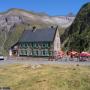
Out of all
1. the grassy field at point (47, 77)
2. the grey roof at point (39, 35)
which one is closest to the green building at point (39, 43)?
the grey roof at point (39, 35)

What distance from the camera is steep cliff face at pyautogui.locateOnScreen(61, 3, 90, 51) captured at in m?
126

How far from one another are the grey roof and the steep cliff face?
17917 millimetres

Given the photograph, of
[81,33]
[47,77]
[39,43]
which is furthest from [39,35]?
[47,77]

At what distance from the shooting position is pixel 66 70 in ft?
179

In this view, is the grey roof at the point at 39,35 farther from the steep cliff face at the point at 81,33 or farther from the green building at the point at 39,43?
the steep cliff face at the point at 81,33

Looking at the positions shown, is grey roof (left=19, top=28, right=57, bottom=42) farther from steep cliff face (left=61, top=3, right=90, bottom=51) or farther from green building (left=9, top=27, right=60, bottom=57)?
steep cliff face (left=61, top=3, right=90, bottom=51)

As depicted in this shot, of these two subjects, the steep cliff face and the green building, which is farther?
the steep cliff face

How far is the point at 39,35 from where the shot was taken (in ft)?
351

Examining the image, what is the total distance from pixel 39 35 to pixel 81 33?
3802 cm

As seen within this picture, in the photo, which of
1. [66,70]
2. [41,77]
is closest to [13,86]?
[41,77]

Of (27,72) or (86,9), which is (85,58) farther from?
(86,9)

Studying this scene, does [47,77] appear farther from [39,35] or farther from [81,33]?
[81,33]

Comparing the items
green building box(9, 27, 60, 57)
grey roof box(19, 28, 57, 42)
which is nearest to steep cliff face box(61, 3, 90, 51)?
green building box(9, 27, 60, 57)

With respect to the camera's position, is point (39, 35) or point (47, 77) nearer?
point (47, 77)
